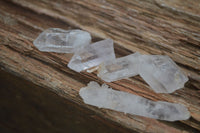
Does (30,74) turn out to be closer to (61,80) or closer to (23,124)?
(61,80)

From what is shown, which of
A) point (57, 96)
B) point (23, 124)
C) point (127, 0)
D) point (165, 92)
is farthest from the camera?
point (127, 0)

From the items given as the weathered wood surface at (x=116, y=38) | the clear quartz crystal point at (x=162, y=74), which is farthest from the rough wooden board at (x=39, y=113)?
the clear quartz crystal point at (x=162, y=74)

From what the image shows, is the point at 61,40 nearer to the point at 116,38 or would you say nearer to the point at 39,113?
the point at 116,38

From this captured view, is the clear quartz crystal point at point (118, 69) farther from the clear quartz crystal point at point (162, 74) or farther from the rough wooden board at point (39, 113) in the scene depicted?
the rough wooden board at point (39, 113)

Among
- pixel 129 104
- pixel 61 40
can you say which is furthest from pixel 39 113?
pixel 129 104

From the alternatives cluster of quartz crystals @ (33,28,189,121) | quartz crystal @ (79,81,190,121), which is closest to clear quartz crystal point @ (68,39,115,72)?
cluster of quartz crystals @ (33,28,189,121)

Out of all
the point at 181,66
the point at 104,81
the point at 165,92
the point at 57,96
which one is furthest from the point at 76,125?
the point at 181,66

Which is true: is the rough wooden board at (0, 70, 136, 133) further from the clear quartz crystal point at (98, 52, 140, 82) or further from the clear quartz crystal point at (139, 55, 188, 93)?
the clear quartz crystal point at (139, 55, 188, 93)
